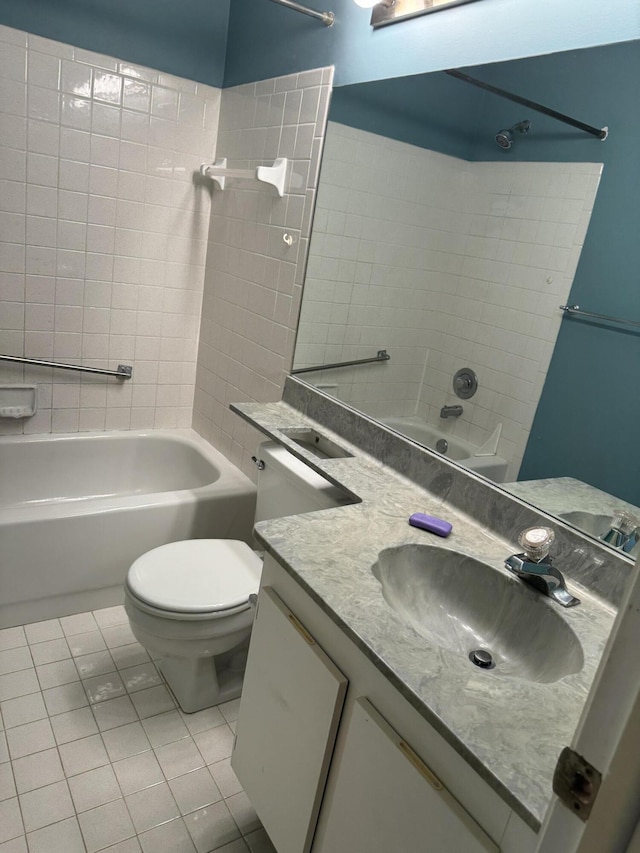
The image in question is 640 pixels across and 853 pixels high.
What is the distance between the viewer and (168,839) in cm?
146

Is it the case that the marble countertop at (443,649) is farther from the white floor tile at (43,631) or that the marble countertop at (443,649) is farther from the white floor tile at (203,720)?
the white floor tile at (43,631)

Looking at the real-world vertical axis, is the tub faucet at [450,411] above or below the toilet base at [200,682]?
→ above

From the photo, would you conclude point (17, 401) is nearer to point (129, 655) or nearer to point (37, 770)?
point (129, 655)

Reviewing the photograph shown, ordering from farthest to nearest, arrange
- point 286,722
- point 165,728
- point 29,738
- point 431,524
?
point 165,728, point 29,738, point 431,524, point 286,722

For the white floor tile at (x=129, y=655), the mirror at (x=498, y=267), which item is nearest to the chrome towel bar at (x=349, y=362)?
the mirror at (x=498, y=267)

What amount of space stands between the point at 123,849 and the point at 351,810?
77 centimetres

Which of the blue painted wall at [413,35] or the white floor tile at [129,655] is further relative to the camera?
the white floor tile at [129,655]

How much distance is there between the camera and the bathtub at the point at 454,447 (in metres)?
1.44

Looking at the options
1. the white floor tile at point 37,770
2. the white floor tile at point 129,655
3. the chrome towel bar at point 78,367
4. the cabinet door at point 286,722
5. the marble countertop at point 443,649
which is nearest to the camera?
the marble countertop at point 443,649

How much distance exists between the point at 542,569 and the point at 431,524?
28cm

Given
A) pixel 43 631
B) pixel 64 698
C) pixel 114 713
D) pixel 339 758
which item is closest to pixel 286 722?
pixel 339 758

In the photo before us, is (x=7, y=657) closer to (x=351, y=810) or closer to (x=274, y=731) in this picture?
(x=274, y=731)

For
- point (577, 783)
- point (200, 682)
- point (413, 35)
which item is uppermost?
point (413, 35)

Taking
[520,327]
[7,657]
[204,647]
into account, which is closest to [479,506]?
[520,327]
